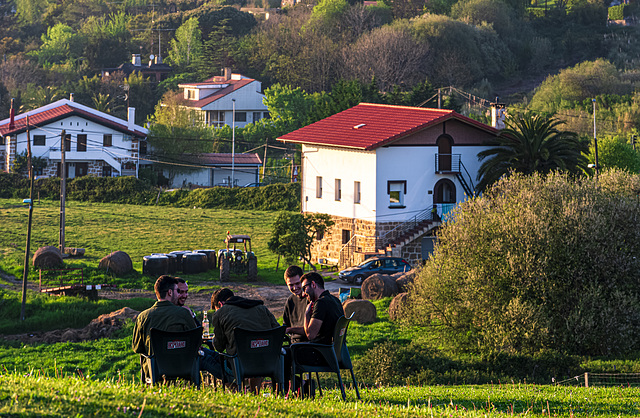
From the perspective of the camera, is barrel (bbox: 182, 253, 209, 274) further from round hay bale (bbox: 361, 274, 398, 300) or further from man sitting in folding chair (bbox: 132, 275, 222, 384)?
man sitting in folding chair (bbox: 132, 275, 222, 384)

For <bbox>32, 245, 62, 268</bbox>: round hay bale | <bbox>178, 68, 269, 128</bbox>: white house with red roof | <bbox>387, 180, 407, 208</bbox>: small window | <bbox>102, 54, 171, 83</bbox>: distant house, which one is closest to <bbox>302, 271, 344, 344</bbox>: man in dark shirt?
<bbox>32, 245, 62, 268</bbox>: round hay bale

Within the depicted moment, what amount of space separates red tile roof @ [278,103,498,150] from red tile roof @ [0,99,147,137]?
88.6 feet

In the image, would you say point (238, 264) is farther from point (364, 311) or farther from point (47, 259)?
point (364, 311)

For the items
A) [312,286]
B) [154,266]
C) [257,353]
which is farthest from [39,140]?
[257,353]

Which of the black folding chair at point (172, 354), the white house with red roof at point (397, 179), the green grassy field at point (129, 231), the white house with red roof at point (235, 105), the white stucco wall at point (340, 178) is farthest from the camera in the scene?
the white house with red roof at point (235, 105)

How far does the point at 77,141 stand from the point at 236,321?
61.7 metres

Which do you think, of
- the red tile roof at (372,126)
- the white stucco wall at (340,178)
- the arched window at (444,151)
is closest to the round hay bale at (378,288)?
the white stucco wall at (340,178)

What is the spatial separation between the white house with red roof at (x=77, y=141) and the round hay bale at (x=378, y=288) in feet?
134

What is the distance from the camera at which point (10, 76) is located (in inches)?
4500

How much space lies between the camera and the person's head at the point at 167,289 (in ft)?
36.1

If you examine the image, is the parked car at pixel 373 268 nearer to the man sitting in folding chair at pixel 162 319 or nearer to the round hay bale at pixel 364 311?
the round hay bale at pixel 364 311

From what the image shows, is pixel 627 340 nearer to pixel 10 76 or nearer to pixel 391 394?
pixel 391 394

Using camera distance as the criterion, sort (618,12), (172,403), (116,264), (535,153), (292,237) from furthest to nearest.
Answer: (618,12) < (535,153) < (292,237) < (116,264) < (172,403)

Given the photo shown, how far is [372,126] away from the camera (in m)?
45.0
